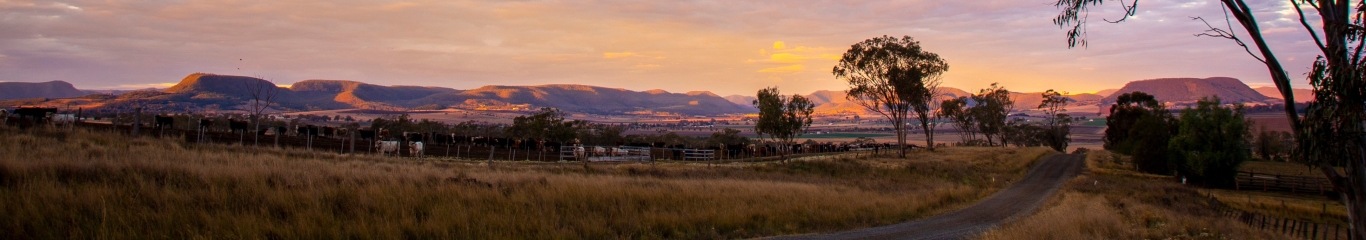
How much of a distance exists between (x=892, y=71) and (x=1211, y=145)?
21.9 meters

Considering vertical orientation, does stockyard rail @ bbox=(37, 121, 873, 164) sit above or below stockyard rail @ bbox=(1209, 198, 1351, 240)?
above

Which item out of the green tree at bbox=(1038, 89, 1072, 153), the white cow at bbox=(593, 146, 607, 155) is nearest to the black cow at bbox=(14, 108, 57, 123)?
the white cow at bbox=(593, 146, 607, 155)

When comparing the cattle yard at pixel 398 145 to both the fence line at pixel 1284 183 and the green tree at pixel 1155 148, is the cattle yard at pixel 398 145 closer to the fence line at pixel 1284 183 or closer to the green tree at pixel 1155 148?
the green tree at pixel 1155 148

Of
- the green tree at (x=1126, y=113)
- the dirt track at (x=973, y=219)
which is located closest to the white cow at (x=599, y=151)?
the dirt track at (x=973, y=219)

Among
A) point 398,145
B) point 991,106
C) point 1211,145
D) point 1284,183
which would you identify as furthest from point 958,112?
point 398,145

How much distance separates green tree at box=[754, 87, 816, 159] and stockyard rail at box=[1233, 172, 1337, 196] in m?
30.2

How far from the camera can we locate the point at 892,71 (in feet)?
180

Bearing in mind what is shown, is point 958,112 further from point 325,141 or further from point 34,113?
point 34,113

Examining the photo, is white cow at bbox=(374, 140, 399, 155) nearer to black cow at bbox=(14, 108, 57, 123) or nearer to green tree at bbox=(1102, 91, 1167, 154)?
black cow at bbox=(14, 108, 57, 123)

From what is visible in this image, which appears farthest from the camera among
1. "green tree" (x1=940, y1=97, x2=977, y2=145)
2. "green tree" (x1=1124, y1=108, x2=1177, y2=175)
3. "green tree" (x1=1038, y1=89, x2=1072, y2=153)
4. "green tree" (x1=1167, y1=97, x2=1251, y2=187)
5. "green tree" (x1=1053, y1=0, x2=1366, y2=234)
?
"green tree" (x1=1038, y1=89, x2=1072, y2=153)

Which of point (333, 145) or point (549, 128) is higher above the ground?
point (549, 128)

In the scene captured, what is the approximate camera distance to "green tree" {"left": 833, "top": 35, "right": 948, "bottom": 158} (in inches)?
2135

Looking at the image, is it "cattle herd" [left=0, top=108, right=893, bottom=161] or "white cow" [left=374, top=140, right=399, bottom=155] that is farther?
"white cow" [left=374, top=140, right=399, bottom=155]

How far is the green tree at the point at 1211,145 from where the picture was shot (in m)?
44.4
